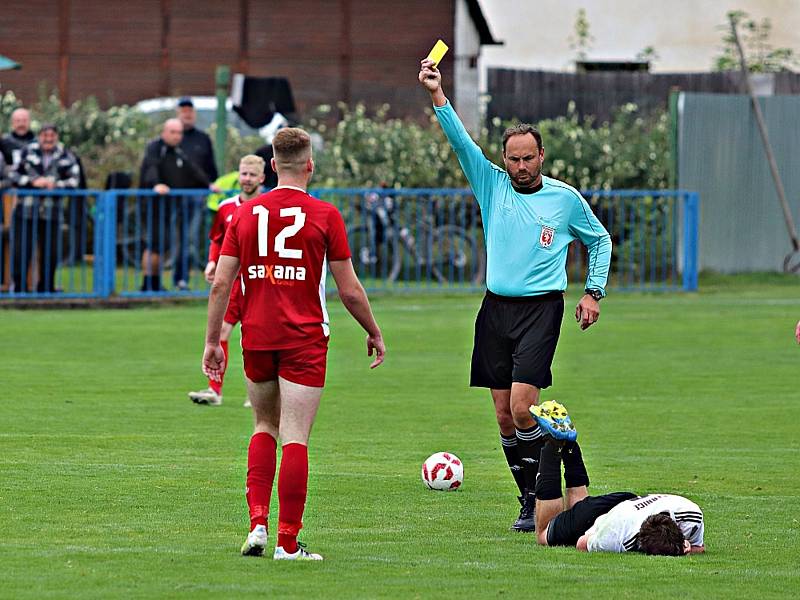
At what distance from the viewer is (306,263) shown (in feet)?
23.9

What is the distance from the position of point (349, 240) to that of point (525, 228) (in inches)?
641

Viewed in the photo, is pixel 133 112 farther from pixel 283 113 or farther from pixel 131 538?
pixel 131 538

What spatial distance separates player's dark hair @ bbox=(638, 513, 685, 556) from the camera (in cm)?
760

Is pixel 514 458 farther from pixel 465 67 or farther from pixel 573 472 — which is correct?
pixel 465 67

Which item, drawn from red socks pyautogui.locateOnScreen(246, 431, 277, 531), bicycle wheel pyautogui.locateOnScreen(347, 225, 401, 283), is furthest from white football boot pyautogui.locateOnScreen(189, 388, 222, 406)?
bicycle wheel pyautogui.locateOnScreen(347, 225, 401, 283)

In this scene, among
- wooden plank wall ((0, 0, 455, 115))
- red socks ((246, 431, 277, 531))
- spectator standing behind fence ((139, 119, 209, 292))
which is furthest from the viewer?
wooden plank wall ((0, 0, 455, 115))

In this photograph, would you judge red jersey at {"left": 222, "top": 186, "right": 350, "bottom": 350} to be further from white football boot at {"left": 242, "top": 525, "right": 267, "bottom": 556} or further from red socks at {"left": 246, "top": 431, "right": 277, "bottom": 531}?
white football boot at {"left": 242, "top": 525, "right": 267, "bottom": 556}

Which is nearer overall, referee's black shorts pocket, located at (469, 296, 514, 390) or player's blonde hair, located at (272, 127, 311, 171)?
player's blonde hair, located at (272, 127, 311, 171)

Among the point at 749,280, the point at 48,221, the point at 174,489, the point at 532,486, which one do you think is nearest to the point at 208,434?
the point at 174,489

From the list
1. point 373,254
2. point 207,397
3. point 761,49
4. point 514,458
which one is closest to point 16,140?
point 373,254

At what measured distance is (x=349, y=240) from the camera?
24.6 metres

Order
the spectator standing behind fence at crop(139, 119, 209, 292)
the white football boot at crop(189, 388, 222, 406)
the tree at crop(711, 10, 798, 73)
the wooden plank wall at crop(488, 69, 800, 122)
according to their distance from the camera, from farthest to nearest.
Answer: the tree at crop(711, 10, 798, 73) < the wooden plank wall at crop(488, 69, 800, 122) < the spectator standing behind fence at crop(139, 119, 209, 292) < the white football boot at crop(189, 388, 222, 406)

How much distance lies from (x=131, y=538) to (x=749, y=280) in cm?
2145

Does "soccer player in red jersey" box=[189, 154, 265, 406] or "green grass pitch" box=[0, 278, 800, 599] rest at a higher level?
"soccer player in red jersey" box=[189, 154, 265, 406]
